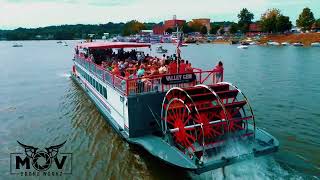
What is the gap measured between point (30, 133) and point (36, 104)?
8.05 metres

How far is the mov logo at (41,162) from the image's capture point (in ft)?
48.6

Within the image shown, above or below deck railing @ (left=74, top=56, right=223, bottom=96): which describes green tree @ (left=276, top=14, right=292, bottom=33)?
above

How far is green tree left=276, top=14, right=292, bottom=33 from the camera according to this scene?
12319 cm

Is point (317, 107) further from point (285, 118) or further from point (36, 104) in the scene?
point (36, 104)

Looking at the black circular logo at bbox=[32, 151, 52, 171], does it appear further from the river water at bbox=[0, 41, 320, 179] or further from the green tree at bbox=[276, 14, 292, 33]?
the green tree at bbox=[276, 14, 292, 33]

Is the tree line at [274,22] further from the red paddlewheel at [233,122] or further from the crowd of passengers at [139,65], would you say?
the red paddlewheel at [233,122]

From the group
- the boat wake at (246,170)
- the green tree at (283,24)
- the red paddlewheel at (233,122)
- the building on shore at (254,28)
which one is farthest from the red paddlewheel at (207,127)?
the building on shore at (254,28)

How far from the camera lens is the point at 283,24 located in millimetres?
123312

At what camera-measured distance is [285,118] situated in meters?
20.7

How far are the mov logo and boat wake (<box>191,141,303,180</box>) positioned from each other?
236 inches

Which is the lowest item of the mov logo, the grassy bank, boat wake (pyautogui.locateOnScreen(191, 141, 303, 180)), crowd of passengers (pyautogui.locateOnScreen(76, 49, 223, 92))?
the mov logo

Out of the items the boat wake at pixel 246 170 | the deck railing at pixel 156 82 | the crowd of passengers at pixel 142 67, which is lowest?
the boat wake at pixel 246 170

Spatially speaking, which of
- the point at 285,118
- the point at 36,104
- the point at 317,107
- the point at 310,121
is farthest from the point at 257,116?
the point at 36,104

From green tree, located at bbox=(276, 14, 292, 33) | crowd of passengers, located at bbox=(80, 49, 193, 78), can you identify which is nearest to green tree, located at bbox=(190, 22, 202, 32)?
green tree, located at bbox=(276, 14, 292, 33)
